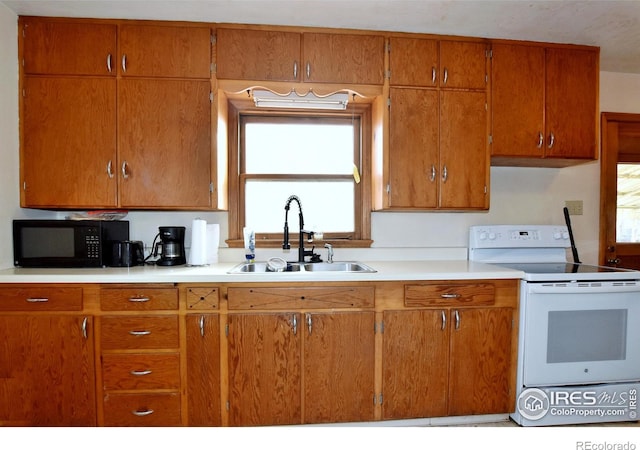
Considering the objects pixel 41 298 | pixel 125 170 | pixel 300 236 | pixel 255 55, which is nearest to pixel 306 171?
pixel 300 236

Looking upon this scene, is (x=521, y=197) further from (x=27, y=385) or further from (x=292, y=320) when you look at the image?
(x=27, y=385)

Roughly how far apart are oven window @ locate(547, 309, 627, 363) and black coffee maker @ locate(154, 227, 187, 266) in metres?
2.23

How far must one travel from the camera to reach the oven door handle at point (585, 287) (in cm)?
180

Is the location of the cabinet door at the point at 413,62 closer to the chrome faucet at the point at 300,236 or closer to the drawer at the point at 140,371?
the chrome faucet at the point at 300,236

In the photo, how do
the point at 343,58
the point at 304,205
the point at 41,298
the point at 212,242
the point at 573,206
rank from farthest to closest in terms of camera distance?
the point at 573,206 → the point at 304,205 → the point at 212,242 → the point at 343,58 → the point at 41,298

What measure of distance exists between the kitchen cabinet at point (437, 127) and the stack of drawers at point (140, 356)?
4.77ft

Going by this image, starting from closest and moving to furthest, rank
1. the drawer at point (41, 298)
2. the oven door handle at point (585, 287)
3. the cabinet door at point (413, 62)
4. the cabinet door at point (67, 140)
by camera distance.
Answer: the drawer at point (41, 298) → the oven door handle at point (585, 287) → the cabinet door at point (67, 140) → the cabinet door at point (413, 62)

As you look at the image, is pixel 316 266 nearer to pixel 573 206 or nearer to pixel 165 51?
pixel 165 51

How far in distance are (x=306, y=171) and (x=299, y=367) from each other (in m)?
1.33

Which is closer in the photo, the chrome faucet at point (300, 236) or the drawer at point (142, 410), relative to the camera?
the drawer at point (142, 410)

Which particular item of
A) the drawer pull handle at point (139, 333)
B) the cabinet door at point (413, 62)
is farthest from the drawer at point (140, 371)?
the cabinet door at point (413, 62)

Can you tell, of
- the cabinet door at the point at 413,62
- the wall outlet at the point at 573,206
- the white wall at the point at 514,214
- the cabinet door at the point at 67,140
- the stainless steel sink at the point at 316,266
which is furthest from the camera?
the wall outlet at the point at 573,206

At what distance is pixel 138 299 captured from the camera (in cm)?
169

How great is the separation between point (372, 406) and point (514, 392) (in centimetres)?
83
